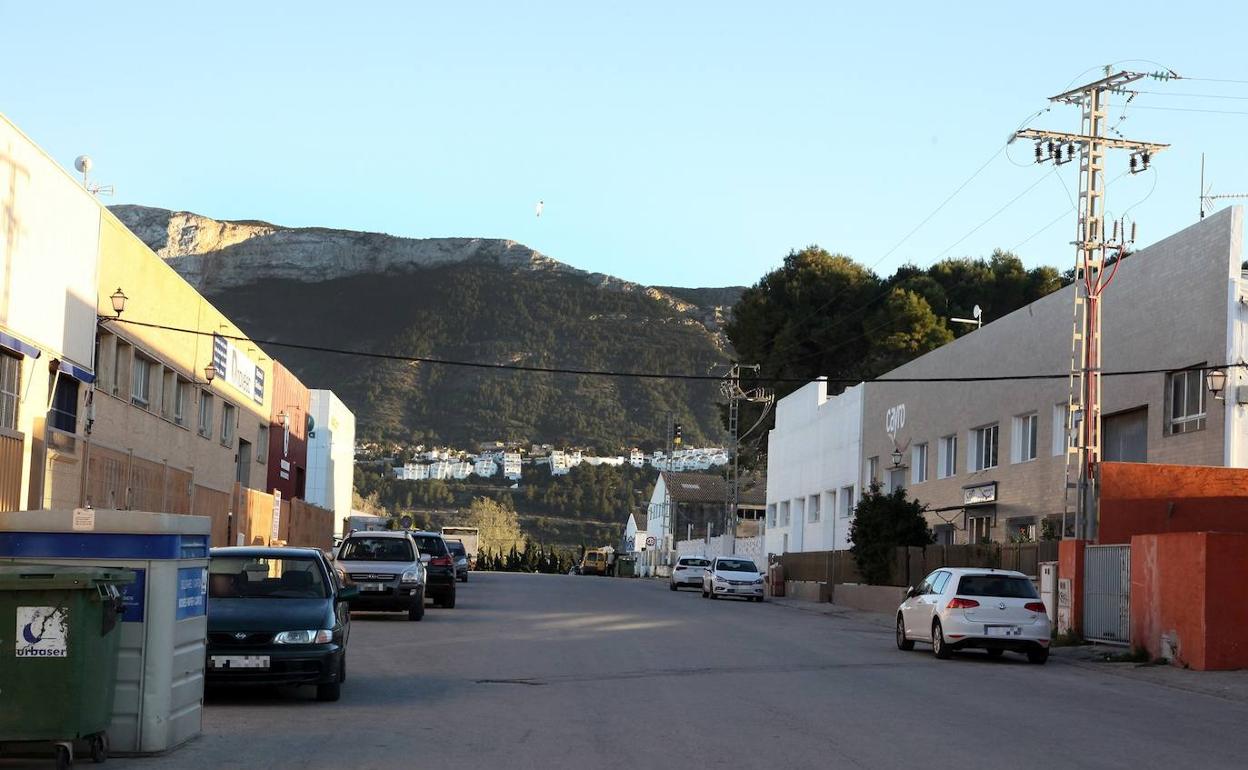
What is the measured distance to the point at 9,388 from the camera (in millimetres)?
25312

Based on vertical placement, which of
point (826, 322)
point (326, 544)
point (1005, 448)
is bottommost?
point (326, 544)

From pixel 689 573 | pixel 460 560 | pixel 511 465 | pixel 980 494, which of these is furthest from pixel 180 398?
pixel 511 465

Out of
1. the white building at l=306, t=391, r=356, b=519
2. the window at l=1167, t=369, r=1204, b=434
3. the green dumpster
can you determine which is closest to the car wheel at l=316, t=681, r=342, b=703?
the green dumpster

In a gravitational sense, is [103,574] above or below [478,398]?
below

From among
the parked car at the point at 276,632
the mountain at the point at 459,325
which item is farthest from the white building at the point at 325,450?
the parked car at the point at 276,632

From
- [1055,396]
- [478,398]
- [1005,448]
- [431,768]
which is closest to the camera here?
[431,768]

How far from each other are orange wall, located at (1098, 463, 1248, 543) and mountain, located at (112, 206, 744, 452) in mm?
93238

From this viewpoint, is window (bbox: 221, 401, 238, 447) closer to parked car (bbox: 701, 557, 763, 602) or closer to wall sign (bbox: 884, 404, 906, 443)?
parked car (bbox: 701, 557, 763, 602)

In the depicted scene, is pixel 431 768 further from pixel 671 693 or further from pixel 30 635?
pixel 671 693

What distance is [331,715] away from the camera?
13094 mm

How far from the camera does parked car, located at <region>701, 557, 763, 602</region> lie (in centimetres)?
5041

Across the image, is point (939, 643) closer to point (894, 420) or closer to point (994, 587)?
point (994, 587)

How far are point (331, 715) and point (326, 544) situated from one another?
172ft

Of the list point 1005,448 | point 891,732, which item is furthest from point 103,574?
point 1005,448
